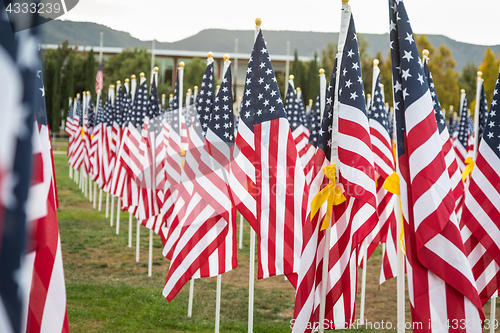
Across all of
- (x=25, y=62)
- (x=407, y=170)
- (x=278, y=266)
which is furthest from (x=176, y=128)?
(x=25, y=62)

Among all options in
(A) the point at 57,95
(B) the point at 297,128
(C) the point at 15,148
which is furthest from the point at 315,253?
(A) the point at 57,95

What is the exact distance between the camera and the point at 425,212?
316cm

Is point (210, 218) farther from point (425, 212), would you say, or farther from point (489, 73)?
point (489, 73)

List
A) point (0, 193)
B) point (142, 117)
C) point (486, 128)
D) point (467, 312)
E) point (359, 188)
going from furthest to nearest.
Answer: point (142, 117) < point (486, 128) < point (359, 188) < point (467, 312) < point (0, 193)

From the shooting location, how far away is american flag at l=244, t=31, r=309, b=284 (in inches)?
204

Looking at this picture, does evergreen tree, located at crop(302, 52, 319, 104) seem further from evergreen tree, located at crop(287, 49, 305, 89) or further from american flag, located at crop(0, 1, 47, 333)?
american flag, located at crop(0, 1, 47, 333)

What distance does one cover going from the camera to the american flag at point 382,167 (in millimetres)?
6230

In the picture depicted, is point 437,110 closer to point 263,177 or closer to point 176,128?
point 263,177

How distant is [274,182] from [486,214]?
6.94 feet

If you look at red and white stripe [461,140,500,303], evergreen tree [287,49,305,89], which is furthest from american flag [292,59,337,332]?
evergreen tree [287,49,305,89]

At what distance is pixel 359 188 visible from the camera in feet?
13.1

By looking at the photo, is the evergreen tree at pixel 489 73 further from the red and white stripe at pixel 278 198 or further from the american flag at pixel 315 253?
the american flag at pixel 315 253

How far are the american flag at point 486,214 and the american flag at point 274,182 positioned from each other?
1.74 meters

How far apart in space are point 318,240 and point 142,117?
6.87 meters
